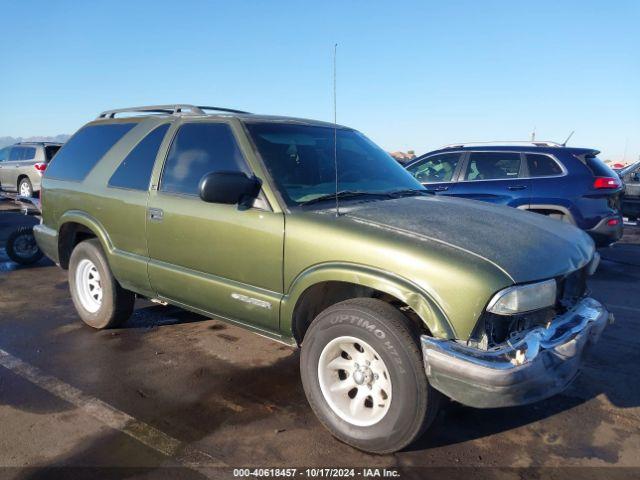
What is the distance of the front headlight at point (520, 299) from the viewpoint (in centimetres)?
253

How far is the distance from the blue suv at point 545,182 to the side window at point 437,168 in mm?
21

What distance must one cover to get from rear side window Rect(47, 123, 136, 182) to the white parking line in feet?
5.76

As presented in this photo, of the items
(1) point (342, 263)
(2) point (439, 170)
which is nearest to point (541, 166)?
(2) point (439, 170)

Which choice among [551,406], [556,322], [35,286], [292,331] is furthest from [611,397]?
[35,286]

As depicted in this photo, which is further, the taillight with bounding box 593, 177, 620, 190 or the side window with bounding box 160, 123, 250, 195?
the taillight with bounding box 593, 177, 620, 190

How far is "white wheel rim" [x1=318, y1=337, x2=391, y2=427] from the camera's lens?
2852 mm

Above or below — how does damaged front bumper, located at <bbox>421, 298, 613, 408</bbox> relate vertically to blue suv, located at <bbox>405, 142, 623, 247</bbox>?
below

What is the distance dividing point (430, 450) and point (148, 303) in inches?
153

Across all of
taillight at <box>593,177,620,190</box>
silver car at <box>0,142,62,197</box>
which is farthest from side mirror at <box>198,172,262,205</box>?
silver car at <box>0,142,62,197</box>

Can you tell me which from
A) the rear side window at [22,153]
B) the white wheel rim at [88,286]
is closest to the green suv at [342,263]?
the white wheel rim at [88,286]

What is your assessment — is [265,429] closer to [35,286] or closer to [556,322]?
[556,322]

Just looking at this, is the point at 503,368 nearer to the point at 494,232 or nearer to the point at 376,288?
the point at 376,288

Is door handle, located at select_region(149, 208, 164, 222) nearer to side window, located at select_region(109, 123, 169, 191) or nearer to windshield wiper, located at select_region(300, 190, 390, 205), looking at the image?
side window, located at select_region(109, 123, 169, 191)

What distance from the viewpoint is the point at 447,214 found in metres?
3.31
